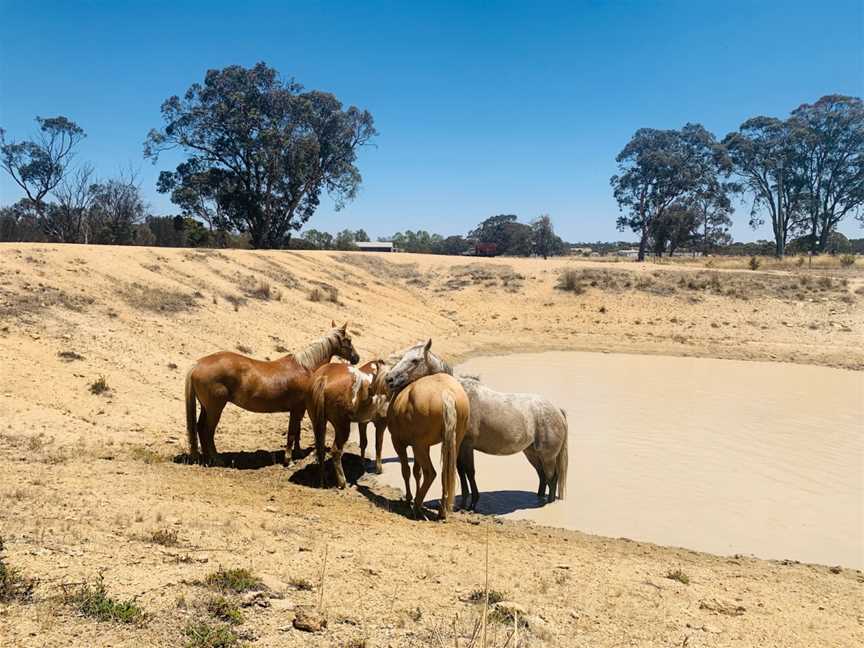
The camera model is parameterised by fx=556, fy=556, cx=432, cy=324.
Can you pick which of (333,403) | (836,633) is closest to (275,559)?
(333,403)

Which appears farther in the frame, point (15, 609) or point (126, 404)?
point (126, 404)

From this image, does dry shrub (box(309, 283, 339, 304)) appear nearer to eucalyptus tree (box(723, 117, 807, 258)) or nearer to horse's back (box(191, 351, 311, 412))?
horse's back (box(191, 351, 311, 412))

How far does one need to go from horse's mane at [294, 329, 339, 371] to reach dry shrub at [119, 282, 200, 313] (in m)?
→ 8.48

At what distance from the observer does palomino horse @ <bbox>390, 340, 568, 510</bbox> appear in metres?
8.02

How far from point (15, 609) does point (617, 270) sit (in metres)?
36.7

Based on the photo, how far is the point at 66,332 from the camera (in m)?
12.6

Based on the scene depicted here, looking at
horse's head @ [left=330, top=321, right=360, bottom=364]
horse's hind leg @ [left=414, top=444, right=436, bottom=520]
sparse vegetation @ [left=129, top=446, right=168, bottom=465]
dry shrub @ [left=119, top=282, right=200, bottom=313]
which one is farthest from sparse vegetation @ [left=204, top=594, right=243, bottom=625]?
dry shrub @ [left=119, top=282, right=200, bottom=313]

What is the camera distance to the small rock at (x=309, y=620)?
386 cm

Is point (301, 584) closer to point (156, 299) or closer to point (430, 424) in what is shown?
point (430, 424)

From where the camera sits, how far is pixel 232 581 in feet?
14.1

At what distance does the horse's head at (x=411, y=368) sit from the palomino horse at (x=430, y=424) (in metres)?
0.17

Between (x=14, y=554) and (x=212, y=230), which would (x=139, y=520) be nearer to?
(x=14, y=554)

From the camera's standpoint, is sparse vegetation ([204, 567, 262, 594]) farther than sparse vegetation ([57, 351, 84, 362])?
No

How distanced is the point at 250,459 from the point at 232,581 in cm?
504
